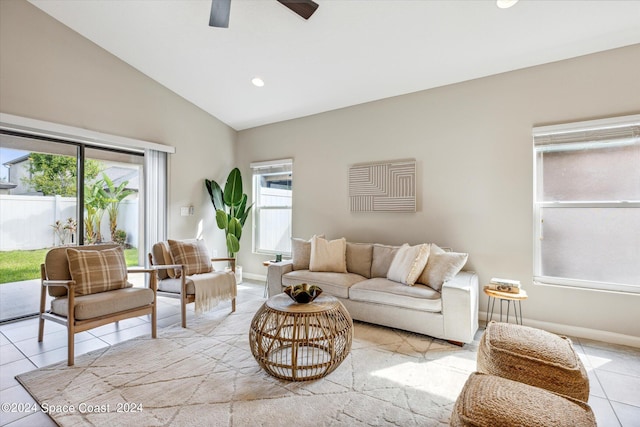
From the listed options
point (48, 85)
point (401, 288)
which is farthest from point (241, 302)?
point (48, 85)

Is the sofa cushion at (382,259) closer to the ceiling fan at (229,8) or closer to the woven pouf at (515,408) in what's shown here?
the woven pouf at (515,408)

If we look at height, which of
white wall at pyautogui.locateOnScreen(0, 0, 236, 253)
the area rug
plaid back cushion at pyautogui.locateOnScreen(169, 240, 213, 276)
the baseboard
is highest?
white wall at pyautogui.locateOnScreen(0, 0, 236, 253)

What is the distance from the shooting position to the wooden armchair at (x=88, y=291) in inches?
102

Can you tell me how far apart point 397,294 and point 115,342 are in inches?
109

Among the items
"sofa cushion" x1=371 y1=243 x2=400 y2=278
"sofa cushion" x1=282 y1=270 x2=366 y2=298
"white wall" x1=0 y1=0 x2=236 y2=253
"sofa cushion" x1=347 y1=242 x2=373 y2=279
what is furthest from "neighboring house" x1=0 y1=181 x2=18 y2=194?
"sofa cushion" x1=371 y1=243 x2=400 y2=278

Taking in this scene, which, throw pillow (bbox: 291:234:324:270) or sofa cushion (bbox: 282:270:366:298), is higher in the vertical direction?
throw pillow (bbox: 291:234:324:270)

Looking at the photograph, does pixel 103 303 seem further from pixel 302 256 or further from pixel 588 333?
pixel 588 333

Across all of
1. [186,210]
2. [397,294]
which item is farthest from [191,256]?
[397,294]

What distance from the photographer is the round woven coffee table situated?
2.30 m

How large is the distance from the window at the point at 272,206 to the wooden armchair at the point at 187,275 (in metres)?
1.64

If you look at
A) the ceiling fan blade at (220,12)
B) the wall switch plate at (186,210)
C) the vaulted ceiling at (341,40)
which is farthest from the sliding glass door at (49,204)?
the ceiling fan blade at (220,12)

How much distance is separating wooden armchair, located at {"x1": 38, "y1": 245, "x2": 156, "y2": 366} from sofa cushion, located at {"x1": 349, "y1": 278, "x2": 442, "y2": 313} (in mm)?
2108

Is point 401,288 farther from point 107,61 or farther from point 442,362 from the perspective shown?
point 107,61

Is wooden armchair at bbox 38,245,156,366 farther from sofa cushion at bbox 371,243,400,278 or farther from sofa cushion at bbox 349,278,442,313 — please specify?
sofa cushion at bbox 371,243,400,278
